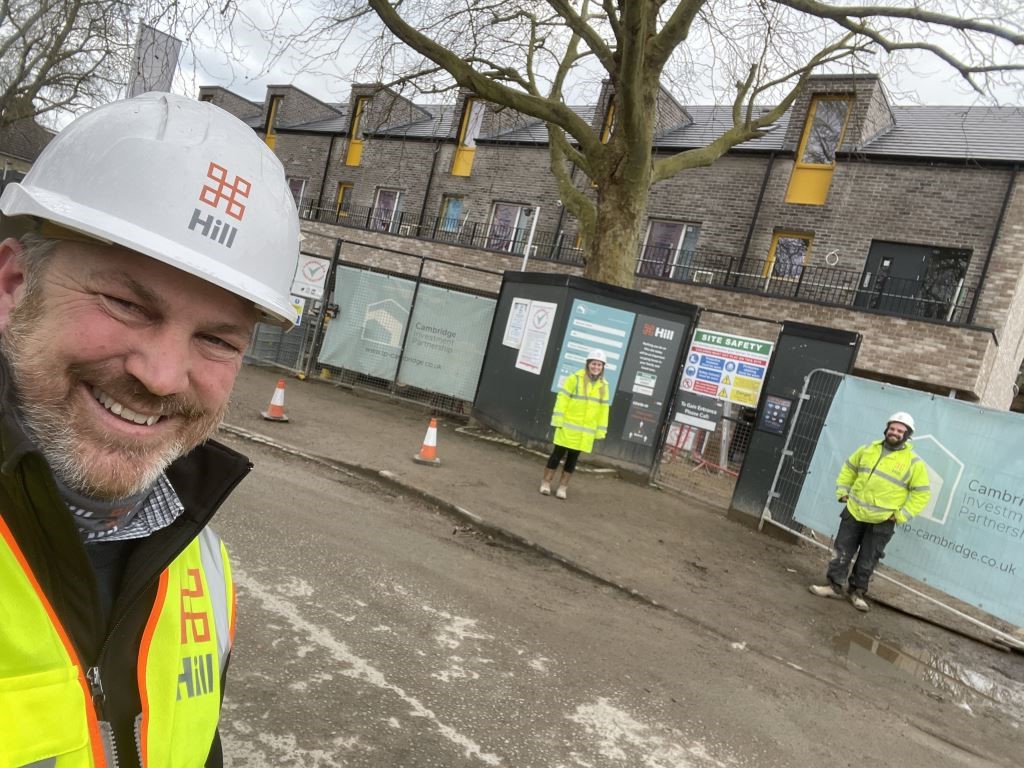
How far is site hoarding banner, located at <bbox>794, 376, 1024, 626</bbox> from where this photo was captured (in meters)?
6.27

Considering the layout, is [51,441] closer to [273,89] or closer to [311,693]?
[311,693]

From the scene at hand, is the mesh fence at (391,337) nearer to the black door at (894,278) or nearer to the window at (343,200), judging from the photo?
the black door at (894,278)

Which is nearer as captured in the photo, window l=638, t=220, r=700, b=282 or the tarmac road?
the tarmac road

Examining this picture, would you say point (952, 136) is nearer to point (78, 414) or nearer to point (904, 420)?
point (904, 420)

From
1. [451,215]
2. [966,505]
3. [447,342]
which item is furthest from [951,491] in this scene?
[451,215]

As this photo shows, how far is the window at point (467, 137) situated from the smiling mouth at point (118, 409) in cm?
2329

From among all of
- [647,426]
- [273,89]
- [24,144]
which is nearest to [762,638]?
[647,426]

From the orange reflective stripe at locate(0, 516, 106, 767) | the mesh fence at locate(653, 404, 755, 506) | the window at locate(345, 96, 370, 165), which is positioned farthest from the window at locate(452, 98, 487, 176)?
the orange reflective stripe at locate(0, 516, 106, 767)

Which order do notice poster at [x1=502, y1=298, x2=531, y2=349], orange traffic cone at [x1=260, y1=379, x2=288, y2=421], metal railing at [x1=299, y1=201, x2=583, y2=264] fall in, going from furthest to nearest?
metal railing at [x1=299, y1=201, x2=583, y2=264], notice poster at [x1=502, y1=298, x2=531, y2=349], orange traffic cone at [x1=260, y1=379, x2=288, y2=421]

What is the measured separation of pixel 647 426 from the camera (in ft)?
32.9

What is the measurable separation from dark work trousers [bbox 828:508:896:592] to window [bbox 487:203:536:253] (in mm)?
14931

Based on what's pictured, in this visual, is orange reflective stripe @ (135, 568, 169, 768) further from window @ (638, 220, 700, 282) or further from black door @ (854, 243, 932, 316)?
window @ (638, 220, 700, 282)

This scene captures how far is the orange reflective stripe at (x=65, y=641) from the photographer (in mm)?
1030

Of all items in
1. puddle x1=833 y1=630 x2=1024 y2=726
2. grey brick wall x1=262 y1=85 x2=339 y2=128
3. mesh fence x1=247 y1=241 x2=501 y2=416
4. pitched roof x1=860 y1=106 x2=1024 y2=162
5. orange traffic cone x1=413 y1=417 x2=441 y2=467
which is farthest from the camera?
grey brick wall x1=262 y1=85 x2=339 y2=128
